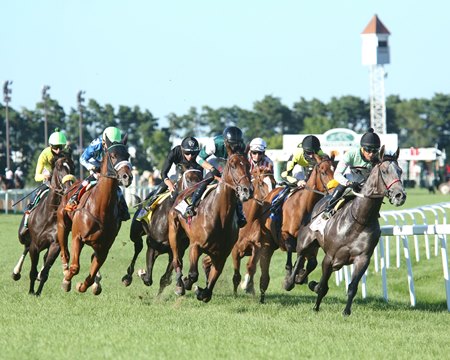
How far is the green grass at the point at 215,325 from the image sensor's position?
29.9 ft

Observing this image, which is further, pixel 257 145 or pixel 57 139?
pixel 257 145

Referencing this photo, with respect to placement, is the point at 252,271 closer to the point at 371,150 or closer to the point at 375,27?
the point at 371,150

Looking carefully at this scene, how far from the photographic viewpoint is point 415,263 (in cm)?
1902

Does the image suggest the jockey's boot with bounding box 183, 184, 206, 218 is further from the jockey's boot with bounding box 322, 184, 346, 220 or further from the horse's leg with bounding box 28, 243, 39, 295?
the horse's leg with bounding box 28, 243, 39, 295

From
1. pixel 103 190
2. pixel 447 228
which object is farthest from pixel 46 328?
pixel 447 228

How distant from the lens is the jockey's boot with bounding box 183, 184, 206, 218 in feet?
42.7

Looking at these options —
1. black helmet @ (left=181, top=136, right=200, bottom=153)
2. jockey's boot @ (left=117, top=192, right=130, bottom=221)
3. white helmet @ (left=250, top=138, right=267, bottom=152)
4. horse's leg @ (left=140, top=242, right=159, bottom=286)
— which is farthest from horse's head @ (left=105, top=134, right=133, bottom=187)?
white helmet @ (left=250, top=138, right=267, bottom=152)

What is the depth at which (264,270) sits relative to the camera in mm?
14336

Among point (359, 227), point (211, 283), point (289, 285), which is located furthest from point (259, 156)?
point (359, 227)

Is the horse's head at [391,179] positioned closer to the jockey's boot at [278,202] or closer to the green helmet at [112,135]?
the green helmet at [112,135]

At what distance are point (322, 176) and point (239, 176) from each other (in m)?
2.52

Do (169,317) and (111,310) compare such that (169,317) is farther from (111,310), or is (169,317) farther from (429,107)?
(429,107)

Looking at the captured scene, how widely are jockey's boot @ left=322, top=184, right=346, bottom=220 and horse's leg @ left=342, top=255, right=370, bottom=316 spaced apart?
920 mm

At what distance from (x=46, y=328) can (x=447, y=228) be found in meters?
4.85
